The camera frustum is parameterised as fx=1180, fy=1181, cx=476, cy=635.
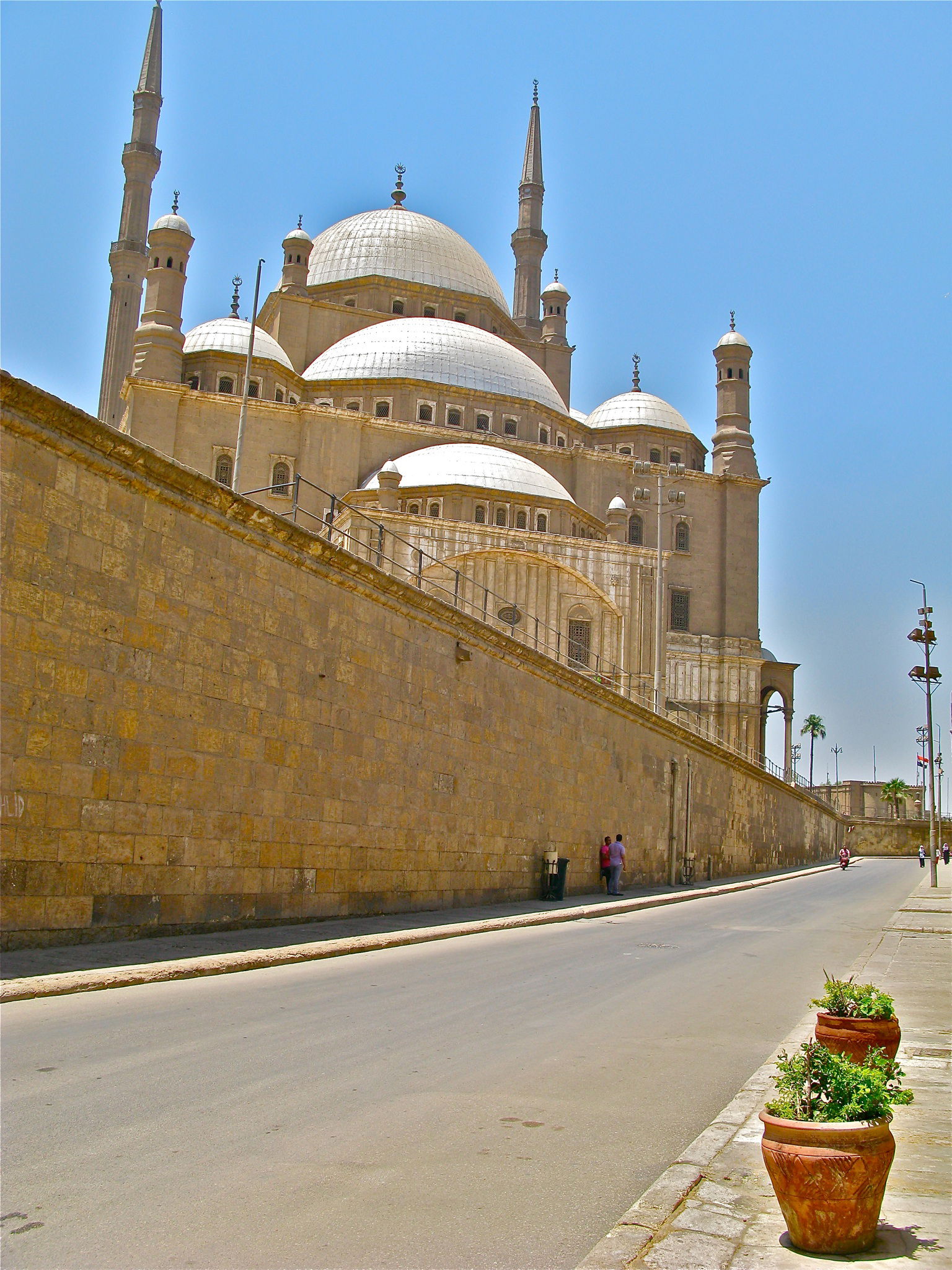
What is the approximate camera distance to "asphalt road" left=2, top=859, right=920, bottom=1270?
354 centimetres

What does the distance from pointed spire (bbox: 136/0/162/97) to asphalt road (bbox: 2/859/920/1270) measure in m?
51.6

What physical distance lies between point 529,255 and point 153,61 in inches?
771

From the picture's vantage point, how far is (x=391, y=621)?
47.6ft

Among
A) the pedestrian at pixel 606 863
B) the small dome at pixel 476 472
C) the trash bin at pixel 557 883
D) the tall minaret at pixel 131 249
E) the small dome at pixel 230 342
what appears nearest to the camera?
the trash bin at pixel 557 883

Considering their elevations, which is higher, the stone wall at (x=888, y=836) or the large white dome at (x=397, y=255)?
the large white dome at (x=397, y=255)

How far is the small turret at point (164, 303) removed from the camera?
1666 inches

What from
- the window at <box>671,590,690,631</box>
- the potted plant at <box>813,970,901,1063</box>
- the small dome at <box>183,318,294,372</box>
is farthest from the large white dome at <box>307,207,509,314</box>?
the potted plant at <box>813,970,901,1063</box>

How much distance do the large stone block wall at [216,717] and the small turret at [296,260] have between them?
3857 cm

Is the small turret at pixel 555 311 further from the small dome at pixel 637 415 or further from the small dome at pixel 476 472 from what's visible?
the small dome at pixel 476 472

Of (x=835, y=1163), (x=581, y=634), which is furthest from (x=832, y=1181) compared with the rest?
(x=581, y=634)

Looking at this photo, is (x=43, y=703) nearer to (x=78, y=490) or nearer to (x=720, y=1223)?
(x=78, y=490)

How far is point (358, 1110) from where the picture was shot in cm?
499

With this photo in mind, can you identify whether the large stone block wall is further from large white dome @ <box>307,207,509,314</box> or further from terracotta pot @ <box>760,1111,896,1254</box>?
large white dome @ <box>307,207,509,314</box>

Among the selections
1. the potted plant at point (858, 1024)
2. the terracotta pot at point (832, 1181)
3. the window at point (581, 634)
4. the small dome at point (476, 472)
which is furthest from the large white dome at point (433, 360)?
the terracotta pot at point (832, 1181)
